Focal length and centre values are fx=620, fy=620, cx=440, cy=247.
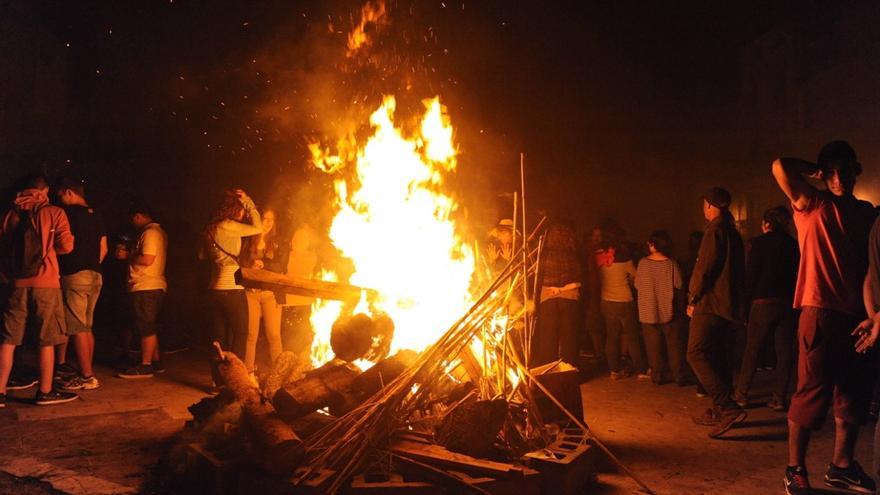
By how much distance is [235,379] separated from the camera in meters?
5.65

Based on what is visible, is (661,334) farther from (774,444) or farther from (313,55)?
(313,55)

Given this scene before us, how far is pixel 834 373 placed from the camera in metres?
4.49

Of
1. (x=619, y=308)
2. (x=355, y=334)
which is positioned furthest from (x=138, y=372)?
(x=619, y=308)

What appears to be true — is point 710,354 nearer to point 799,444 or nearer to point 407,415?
point 799,444

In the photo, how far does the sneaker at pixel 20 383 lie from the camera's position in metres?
7.55

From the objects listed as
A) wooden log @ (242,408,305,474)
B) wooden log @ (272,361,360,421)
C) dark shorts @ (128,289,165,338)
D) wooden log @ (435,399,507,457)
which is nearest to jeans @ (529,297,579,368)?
wooden log @ (272,361,360,421)

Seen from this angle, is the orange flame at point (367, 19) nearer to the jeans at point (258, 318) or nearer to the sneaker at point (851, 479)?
the jeans at point (258, 318)

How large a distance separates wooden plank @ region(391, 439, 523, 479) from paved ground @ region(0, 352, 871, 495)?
33.5 inches

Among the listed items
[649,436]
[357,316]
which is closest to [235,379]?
[357,316]

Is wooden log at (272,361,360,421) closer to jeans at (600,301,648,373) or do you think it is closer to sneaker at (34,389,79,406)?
sneaker at (34,389,79,406)

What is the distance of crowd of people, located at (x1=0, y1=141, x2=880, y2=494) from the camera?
452 centimetres

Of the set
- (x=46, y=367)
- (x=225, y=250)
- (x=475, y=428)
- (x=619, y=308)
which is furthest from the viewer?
(x=619, y=308)

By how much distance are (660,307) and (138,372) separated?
7025 millimetres

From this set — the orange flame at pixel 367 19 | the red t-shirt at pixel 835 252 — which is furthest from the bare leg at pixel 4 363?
the red t-shirt at pixel 835 252
